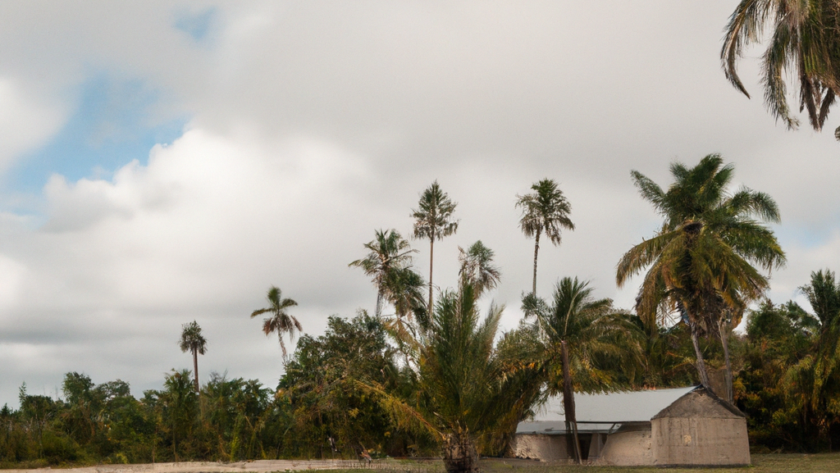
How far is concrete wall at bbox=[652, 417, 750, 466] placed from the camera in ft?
79.6

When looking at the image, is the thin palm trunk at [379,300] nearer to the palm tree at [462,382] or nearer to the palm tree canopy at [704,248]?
the palm tree canopy at [704,248]

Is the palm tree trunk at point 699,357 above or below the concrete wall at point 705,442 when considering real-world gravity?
above

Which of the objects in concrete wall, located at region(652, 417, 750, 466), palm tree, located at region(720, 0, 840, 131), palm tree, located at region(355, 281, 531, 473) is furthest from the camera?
concrete wall, located at region(652, 417, 750, 466)

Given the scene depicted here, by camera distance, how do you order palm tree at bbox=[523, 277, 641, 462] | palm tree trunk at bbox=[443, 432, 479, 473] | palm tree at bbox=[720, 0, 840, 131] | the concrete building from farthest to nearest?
palm tree at bbox=[523, 277, 641, 462] → the concrete building → palm tree trunk at bbox=[443, 432, 479, 473] → palm tree at bbox=[720, 0, 840, 131]

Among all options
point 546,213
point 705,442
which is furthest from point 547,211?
point 705,442

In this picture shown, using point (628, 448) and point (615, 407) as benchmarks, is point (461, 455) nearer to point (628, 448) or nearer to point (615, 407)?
point (628, 448)

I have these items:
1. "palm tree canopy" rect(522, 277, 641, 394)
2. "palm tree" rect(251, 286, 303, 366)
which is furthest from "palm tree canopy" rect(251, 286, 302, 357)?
"palm tree canopy" rect(522, 277, 641, 394)

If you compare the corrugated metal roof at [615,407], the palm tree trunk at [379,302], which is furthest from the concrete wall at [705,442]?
the palm tree trunk at [379,302]

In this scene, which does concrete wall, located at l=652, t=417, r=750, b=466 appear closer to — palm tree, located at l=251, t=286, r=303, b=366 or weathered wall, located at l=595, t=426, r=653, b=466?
weathered wall, located at l=595, t=426, r=653, b=466

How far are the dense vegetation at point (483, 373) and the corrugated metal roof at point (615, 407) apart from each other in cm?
125

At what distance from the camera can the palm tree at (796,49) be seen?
13.1 m

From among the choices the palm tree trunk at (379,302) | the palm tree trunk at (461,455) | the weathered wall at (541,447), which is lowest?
the weathered wall at (541,447)

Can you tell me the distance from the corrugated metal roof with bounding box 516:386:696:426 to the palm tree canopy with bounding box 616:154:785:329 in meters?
4.02

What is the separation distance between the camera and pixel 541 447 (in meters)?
32.2
